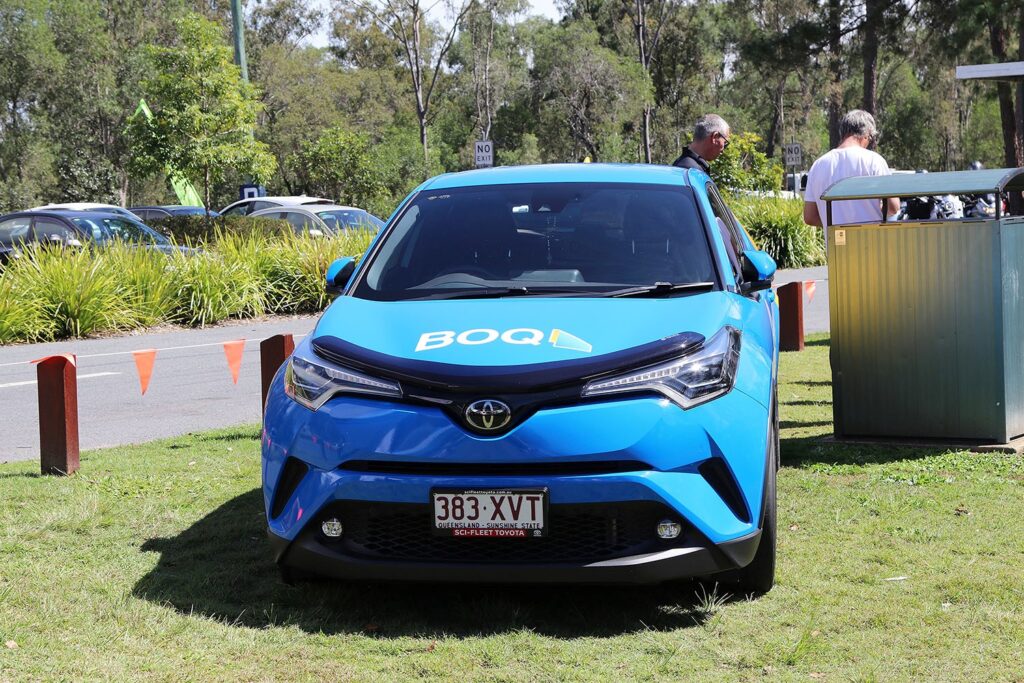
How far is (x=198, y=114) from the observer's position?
89.5 feet

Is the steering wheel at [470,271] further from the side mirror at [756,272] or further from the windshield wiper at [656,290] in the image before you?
the side mirror at [756,272]

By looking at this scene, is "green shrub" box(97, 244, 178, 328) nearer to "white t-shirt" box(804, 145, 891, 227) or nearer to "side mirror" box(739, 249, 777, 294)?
"white t-shirt" box(804, 145, 891, 227)

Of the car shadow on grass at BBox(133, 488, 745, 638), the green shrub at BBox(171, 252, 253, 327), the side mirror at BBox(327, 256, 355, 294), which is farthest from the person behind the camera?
the green shrub at BBox(171, 252, 253, 327)

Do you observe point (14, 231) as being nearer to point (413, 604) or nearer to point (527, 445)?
point (413, 604)

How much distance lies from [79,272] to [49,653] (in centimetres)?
1347

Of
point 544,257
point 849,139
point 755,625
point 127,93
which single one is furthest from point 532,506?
point 127,93

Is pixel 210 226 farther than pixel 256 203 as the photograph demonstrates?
No

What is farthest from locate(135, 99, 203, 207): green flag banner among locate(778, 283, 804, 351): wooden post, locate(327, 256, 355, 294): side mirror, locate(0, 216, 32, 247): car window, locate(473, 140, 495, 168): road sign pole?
locate(327, 256, 355, 294): side mirror

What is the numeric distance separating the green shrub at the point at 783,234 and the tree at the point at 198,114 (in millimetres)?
11085

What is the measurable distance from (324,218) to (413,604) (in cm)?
1994

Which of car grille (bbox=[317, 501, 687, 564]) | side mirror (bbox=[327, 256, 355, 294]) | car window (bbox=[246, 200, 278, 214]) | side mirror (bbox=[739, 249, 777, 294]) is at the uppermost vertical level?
side mirror (bbox=[327, 256, 355, 294])

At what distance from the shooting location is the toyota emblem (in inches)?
158

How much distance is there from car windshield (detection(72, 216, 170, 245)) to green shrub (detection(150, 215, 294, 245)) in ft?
6.85

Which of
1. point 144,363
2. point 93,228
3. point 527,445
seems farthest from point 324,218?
point 527,445
